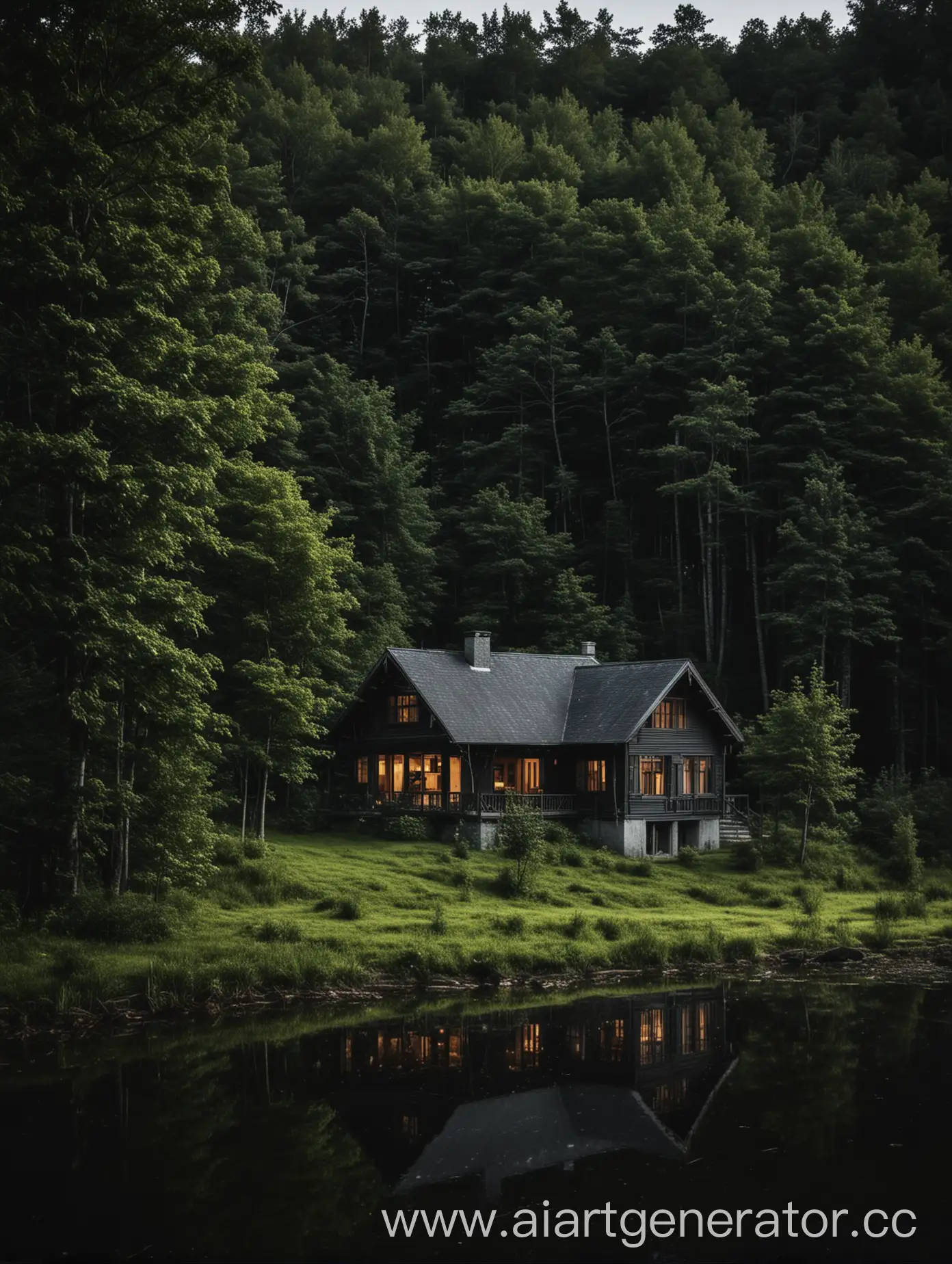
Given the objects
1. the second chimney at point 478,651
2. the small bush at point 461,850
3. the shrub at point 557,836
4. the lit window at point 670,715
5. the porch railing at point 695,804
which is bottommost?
the small bush at point 461,850

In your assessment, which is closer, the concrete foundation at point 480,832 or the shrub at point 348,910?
the shrub at point 348,910

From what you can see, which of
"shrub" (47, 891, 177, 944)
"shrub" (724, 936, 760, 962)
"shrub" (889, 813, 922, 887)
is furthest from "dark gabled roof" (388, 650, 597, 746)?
"shrub" (47, 891, 177, 944)

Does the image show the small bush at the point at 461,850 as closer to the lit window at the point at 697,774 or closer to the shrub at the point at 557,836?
the shrub at the point at 557,836

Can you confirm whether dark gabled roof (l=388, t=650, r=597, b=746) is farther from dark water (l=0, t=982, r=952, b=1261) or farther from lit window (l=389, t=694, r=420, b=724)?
dark water (l=0, t=982, r=952, b=1261)

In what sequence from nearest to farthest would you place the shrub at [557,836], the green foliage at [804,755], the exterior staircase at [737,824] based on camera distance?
the shrub at [557,836] < the green foliage at [804,755] < the exterior staircase at [737,824]

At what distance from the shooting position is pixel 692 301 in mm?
70938

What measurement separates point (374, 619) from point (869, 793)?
2393 cm

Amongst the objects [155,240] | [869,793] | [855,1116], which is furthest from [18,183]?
[869,793]

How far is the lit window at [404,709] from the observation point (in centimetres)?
4919

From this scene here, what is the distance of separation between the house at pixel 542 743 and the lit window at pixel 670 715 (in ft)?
0.17

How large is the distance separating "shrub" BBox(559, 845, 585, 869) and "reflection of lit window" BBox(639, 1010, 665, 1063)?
53.4 ft

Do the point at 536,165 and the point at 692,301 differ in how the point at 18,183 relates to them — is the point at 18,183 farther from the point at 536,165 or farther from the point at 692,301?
the point at 536,165

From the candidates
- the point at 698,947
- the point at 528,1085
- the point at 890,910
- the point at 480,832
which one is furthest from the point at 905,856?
the point at 528,1085

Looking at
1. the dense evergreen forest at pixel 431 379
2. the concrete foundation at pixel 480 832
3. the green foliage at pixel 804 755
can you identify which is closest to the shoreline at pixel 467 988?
the dense evergreen forest at pixel 431 379
